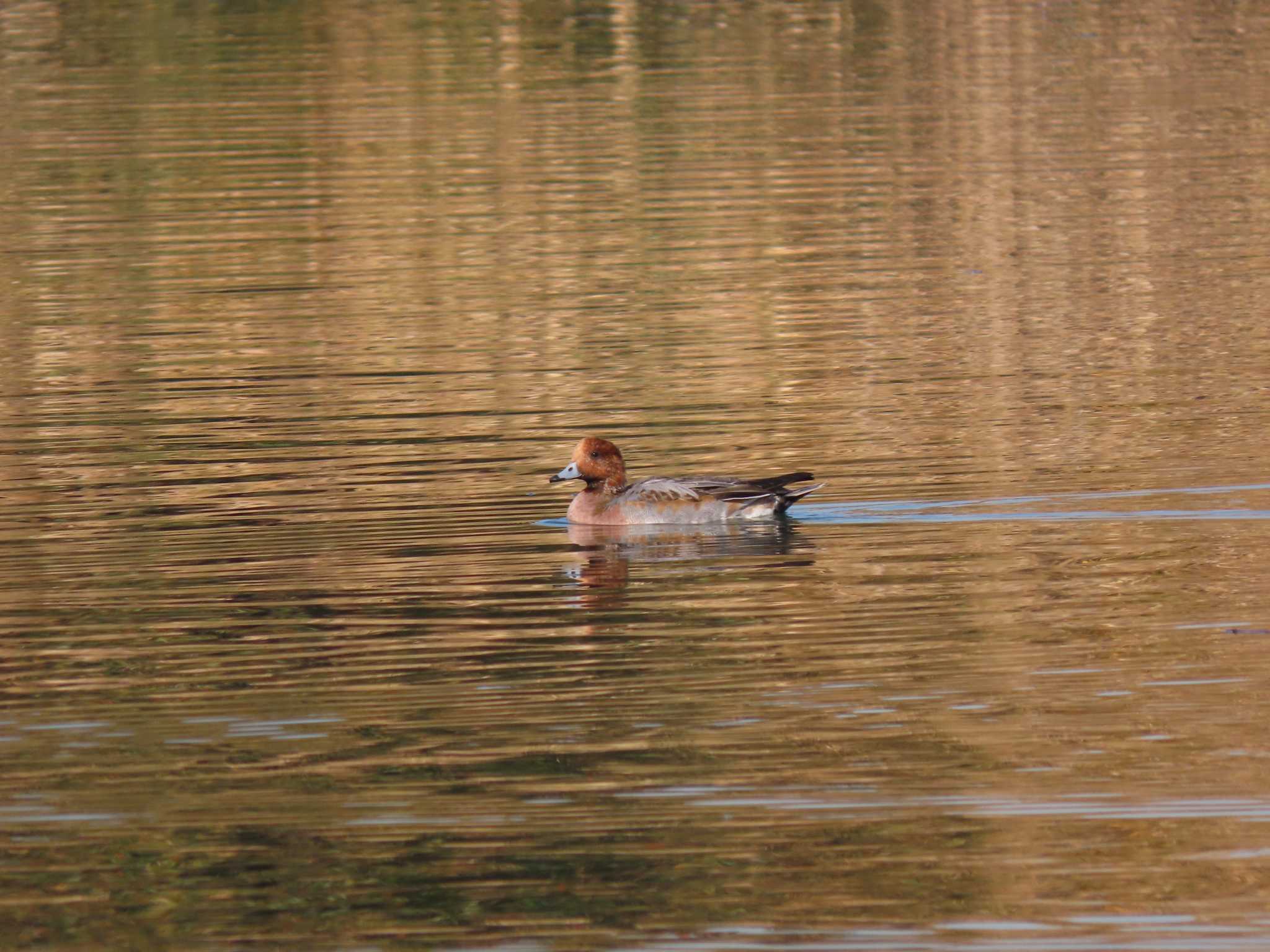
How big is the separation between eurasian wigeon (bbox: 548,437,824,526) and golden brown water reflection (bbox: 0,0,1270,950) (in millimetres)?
170

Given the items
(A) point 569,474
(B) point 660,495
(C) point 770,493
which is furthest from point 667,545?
(A) point 569,474

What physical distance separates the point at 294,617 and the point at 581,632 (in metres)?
1.61

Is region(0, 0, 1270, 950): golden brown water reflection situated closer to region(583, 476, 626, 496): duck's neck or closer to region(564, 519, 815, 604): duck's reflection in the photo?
region(564, 519, 815, 604): duck's reflection

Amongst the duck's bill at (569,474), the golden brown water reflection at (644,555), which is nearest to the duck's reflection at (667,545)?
the golden brown water reflection at (644,555)

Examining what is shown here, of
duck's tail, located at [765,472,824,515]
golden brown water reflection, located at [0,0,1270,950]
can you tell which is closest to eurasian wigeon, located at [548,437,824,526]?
duck's tail, located at [765,472,824,515]

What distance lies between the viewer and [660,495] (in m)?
15.8

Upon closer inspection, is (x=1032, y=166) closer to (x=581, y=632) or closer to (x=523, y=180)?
(x=523, y=180)

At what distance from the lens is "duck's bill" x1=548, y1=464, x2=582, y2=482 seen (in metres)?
16.1

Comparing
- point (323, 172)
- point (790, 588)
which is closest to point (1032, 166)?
point (323, 172)

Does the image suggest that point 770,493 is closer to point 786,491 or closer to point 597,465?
point 786,491

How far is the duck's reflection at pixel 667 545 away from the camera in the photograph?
47.6ft

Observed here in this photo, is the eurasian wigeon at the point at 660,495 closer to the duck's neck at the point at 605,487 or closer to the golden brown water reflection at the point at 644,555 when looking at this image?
the duck's neck at the point at 605,487

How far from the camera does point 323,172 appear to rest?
38.8m

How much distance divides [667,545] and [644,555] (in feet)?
1.21
